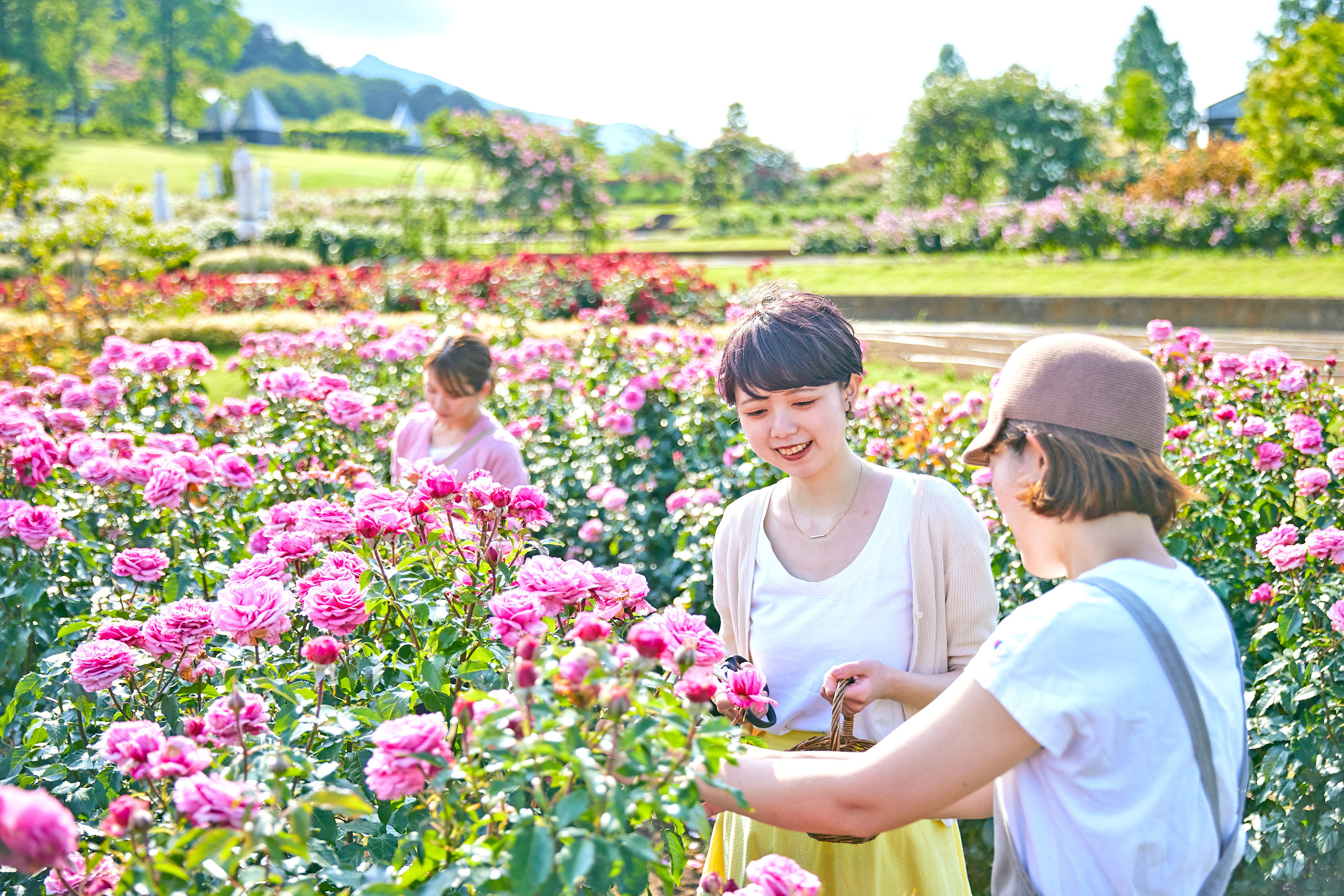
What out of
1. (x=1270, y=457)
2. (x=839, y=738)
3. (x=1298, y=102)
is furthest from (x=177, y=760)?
(x=1298, y=102)

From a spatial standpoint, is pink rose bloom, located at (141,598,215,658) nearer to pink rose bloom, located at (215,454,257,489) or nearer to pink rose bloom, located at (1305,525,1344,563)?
pink rose bloom, located at (215,454,257,489)

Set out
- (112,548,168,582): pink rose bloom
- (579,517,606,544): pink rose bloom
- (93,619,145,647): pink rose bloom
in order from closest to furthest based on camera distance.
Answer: (93,619,145,647): pink rose bloom < (112,548,168,582): pink rose bloom < (579,517,606,544): pink rose bloom

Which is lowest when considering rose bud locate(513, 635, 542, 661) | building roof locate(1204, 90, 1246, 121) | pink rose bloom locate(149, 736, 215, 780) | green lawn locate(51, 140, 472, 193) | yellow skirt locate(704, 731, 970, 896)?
yellow skirt locate(704, 731, 970, 896)

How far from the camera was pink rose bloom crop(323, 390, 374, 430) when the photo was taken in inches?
132

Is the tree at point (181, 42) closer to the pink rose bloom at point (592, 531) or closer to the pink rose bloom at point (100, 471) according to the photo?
the pink rose bloom at point (592, 531)

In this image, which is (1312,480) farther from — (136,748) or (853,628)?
(136,748)

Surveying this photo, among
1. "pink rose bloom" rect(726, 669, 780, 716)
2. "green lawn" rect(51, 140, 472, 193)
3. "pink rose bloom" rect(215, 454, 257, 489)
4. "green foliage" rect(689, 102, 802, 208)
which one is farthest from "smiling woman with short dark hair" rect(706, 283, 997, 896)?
"green lawn" rect(51, 140, 472, 193)

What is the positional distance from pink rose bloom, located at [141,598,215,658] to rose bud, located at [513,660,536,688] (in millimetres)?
759

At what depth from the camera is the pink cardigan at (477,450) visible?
360 cm

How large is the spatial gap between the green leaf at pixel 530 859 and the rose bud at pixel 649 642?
0.21 meters

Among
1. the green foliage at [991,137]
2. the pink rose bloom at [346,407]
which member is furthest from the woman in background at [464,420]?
the green foliage at [991,137]

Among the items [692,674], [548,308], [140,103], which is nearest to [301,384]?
[692,674]

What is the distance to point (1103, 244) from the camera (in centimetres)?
1526

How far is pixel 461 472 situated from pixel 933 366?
18.2 feet
